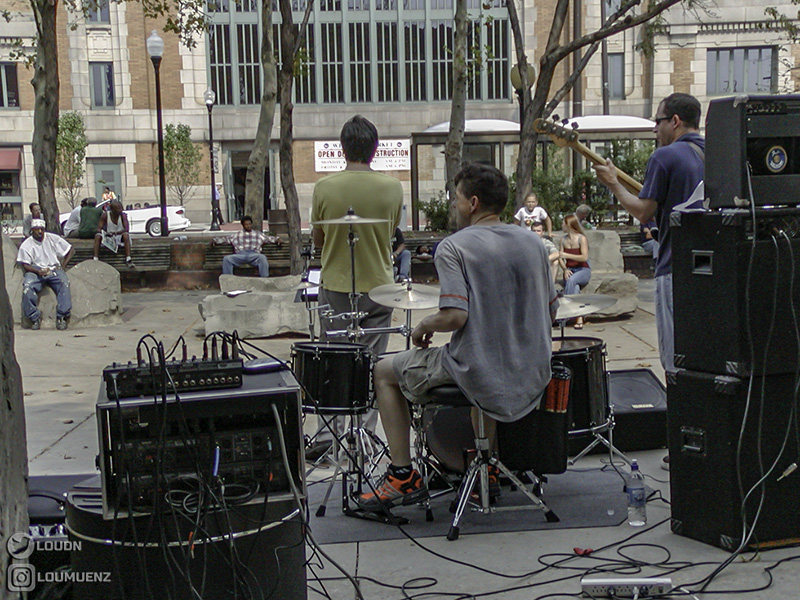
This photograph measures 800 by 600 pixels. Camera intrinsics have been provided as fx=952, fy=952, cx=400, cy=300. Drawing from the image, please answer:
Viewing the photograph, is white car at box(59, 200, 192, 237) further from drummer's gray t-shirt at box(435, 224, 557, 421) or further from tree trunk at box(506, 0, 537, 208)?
drummer's gray t-shirt at box(435, 224, 557, 421)

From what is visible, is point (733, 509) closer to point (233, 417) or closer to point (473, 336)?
point (473, 336)

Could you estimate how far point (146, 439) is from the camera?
11.6ft

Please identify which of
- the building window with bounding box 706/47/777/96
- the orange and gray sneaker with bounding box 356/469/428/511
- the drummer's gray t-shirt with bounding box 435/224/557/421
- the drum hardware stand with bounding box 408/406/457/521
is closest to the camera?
the drummer's gray t-shirt with bounding box 435/224/557/421

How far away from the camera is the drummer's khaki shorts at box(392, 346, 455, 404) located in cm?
484

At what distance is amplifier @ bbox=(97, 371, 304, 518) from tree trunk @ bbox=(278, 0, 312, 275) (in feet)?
41.0

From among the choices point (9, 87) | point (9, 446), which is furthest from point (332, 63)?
point (9, 446)

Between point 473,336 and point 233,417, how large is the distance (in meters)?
1.46

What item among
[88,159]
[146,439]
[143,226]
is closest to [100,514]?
[146,439]

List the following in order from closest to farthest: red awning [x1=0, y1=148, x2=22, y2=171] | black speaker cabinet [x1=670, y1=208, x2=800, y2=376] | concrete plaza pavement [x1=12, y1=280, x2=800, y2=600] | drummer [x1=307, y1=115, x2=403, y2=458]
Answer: concrete plaza pavement [x1=12, y1=280, x2=800, y2=600] → black speaker cabinet [x1=670, y1=208, x2=800, y2=376] → drummer [x1=307, y1=115, x2=403, y2=458] → red awning [x1=0, y1=148, x2=22, y2=171]

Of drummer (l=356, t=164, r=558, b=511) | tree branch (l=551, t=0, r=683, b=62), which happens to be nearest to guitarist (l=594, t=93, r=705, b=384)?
drummer (l=356, t=164, r=558, b=511)

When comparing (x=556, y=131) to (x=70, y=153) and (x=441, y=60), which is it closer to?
(x=70, y=153)

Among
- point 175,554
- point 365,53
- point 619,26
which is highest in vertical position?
point 365,53

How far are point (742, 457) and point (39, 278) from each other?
10.7 m

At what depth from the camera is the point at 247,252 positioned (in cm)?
1595
